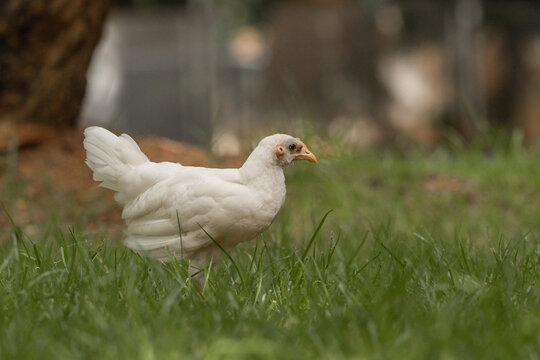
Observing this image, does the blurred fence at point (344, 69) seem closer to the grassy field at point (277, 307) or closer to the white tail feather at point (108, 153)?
the grassy field at point (277, 307)

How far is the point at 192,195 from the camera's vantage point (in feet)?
8.35

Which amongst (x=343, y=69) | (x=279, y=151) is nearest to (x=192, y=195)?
(x=279, y=151)

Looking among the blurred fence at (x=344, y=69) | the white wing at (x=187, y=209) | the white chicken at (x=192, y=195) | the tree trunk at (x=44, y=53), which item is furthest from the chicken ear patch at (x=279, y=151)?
the blurred fence at (x=344, y=69)

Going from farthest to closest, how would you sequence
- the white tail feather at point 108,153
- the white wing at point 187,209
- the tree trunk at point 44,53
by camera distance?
the tree trunk at point 44,53 < the white tail feather at point 108,153 < the white wing at point 187,209

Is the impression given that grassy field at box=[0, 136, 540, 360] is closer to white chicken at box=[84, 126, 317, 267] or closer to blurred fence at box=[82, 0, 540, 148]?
white chicken at box=[84, 126, 317, 267]

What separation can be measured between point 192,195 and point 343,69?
6700 mm

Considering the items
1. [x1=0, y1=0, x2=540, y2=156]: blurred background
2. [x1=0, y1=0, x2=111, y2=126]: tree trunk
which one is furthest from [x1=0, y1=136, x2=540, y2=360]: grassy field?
[x1=0, y1=0, x2=540, y2=156]: blurred background

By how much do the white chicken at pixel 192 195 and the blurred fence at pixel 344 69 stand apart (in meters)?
5.97

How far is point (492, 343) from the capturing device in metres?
1.87

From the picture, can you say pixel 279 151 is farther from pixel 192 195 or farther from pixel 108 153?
pixel 108 153

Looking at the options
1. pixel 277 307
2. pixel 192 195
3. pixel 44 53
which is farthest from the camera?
pixel 44 53

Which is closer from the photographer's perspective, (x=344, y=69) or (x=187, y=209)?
(x=187, y=209)

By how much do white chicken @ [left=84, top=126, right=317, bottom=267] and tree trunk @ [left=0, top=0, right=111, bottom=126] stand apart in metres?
2.24

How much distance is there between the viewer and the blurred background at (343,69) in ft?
28.8
